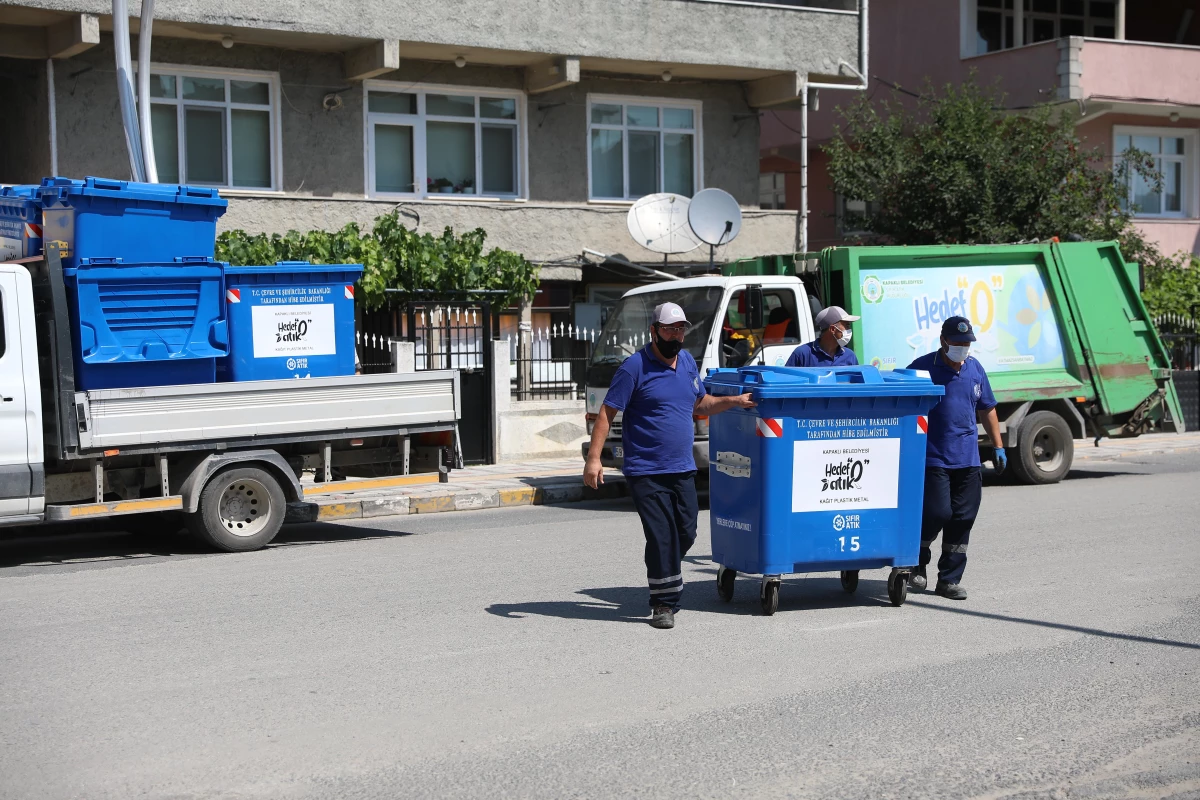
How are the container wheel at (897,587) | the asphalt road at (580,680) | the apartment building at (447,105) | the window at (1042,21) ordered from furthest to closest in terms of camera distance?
1. the window at (1042,21)
2. the apartment building at (447,105)
3. the container wheel at (897,587)
4. the asphalt road at (580,680)

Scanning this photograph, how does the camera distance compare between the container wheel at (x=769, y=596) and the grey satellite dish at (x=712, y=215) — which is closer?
the container wheel at (x=769, y=596)

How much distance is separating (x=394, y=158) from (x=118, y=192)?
436 inches

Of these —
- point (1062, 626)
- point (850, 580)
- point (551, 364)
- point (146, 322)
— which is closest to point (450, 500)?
point (146, 322)

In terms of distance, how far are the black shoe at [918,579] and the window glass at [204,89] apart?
14390 millimetres

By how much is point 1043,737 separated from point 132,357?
734cm

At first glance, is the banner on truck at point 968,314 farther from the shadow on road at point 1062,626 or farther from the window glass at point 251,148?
the window glass at point 251,148

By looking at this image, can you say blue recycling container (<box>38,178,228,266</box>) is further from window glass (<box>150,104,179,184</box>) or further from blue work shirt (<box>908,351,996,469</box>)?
window glass (<box>150,104,179,184</box>)

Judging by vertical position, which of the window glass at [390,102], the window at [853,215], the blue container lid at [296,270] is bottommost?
the blue container lid at [296,270]

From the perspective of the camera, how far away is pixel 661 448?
7637mm

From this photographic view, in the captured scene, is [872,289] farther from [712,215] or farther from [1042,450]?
[712,215]

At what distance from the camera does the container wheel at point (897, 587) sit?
323 inches

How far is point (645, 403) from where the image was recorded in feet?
25.1

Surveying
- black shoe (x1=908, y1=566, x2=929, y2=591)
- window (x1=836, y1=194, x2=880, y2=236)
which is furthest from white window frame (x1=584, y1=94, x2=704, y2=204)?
black shoe (x1=908, y1=566, x2=929, y2=591)

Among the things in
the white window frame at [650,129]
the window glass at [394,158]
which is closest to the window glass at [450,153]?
the window glass at [394,158]
